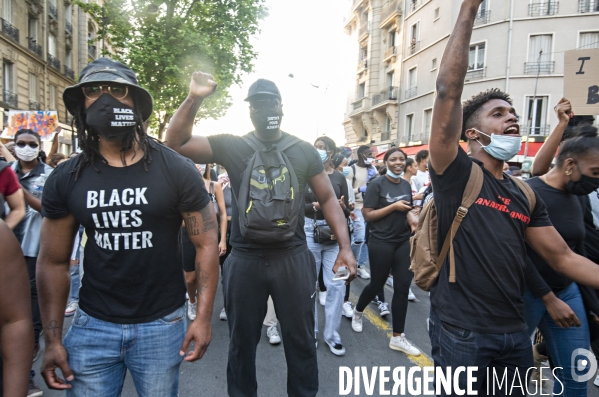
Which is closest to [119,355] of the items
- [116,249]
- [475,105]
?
[116,249]

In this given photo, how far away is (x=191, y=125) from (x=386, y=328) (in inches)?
138

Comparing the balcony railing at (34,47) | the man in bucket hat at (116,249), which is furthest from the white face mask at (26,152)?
the balcony railing at (34,47)

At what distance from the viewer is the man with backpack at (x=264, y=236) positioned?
2420 mm

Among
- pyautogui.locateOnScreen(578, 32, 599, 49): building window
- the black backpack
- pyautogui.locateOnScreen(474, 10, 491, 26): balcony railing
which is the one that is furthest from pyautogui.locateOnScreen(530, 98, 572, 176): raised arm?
pyautogui.locateOnScreen(578, 32, 599, 49): building window

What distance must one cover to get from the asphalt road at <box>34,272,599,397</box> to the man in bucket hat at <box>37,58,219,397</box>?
5.33 feet

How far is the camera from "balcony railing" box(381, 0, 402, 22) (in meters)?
31.0

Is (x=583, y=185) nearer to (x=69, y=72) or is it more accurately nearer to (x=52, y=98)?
(x=52, y=98)

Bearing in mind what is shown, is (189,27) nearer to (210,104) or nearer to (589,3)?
(210,104)

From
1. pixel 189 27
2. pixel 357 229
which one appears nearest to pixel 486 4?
pixel 189 27

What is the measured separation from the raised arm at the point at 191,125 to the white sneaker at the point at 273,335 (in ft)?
7.60

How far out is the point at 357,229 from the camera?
6.16 metres

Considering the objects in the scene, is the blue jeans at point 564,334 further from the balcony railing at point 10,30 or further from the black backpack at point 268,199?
the balcony railing at point 10,30

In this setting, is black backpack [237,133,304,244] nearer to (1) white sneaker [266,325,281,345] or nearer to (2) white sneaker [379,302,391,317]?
(1) white sneaker [266,325,281,345]

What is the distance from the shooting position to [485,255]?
1993mm
